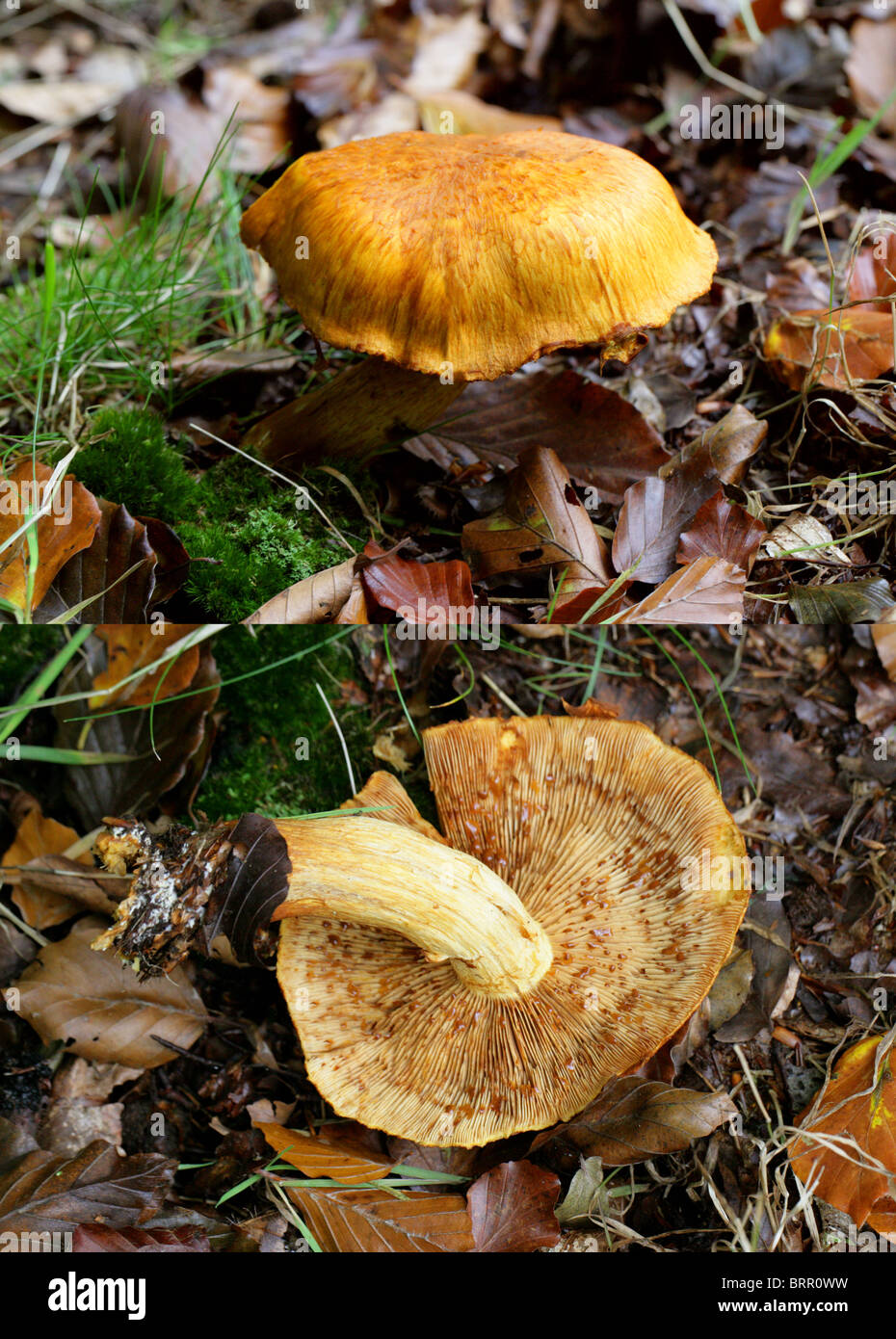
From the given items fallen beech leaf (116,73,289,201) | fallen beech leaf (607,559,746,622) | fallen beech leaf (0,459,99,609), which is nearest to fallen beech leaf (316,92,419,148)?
fallen beech leaf (116,73,289,201)

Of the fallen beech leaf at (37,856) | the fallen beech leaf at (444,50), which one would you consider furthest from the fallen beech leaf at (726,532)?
the fallen beech leaf at (444,50)

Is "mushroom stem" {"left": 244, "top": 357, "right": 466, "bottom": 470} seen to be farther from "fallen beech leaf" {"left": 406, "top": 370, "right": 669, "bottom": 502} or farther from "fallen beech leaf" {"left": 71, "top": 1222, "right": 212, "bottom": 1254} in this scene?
"fallen beech leaf" {"left": 71, "top": 1222, "right": 212, "bottom": 1254}

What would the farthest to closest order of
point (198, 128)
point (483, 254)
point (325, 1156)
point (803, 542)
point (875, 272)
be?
point (198, 128), point (875, 272), point (803, 542), point (325, 1156), point (483, 254)

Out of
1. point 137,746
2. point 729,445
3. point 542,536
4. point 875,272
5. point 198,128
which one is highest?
point 198,128

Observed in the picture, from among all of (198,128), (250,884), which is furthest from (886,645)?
(198,128)

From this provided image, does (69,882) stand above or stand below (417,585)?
below

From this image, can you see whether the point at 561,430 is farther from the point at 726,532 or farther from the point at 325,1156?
the point at 325,1156

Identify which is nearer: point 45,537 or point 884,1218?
point 884,1218

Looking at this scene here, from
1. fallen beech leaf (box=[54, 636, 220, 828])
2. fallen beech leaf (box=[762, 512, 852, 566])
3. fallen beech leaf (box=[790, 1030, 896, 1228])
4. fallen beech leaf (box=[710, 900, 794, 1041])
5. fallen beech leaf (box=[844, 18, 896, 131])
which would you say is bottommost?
fallen beech leaf (box=[790, 1030, 896, 1228])
